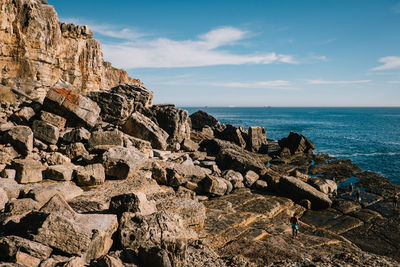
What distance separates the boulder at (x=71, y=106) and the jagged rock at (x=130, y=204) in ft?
41.3

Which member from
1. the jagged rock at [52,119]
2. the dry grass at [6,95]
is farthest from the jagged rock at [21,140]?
the dry grass at [6,95]

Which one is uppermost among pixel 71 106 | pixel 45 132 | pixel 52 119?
pixel 71 106

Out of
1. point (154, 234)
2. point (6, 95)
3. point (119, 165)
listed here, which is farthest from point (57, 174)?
point (6, 95)

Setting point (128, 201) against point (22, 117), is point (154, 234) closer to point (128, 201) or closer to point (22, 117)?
point (128, 201)

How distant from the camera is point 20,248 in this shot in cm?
584

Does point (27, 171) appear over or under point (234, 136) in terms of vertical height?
over

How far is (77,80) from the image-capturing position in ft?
139

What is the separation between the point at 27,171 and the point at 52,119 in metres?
6.92

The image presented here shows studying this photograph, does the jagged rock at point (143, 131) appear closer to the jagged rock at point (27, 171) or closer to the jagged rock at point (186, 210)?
the jagged rock at point (27, 171)

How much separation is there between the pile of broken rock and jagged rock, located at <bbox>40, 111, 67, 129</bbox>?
0.08 metres

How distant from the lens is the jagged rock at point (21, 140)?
14.5 meters

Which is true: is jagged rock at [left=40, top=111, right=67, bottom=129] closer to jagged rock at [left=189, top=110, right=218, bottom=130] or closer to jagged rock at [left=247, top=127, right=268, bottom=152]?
jagged rock at [left=247, top=127, right=268, bottom=152]

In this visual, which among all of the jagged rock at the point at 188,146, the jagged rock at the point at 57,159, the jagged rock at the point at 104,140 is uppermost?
the jagged rock at the point at 104,140

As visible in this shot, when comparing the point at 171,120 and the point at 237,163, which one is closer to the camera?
the point at 237,163
